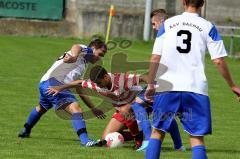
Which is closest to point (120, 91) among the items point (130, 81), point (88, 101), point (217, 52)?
point (130, 81)

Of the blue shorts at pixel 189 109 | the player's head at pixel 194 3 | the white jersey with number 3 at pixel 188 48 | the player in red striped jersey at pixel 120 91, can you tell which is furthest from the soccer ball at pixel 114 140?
the player's head at pixel 194 3

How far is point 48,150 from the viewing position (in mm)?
10250

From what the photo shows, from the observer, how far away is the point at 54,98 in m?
11.3

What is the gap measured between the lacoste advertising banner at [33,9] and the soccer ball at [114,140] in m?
23.0

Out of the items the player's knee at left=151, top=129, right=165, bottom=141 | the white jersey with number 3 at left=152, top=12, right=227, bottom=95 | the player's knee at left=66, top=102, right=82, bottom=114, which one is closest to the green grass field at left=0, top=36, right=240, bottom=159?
the player's knee at left=66, top=102, right=82, bottom=114

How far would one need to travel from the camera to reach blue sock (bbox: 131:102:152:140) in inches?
423

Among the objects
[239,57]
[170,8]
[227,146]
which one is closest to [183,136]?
[227,146]

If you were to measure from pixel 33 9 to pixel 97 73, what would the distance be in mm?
22932

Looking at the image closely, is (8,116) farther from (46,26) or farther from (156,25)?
(46,26)

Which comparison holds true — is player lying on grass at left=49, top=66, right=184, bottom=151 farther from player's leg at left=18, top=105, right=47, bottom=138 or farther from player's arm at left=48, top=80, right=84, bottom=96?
player's leg at left=18, top=105, right=47, bottom=138

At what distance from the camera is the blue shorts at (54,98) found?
11.3 meters

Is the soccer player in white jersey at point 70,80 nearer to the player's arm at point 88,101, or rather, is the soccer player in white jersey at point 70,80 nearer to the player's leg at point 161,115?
the player's arm at point 88,101

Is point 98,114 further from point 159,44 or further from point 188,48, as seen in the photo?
point 188,48

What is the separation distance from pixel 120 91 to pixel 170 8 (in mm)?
25811
